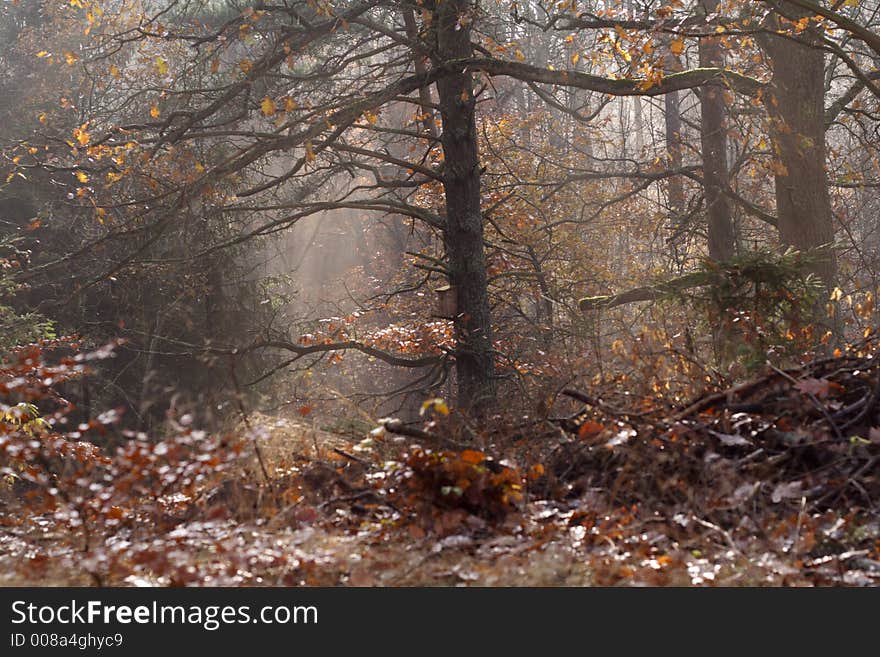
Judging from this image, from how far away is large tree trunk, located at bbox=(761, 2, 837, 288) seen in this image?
1115cm

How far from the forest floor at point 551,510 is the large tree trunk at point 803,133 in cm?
501

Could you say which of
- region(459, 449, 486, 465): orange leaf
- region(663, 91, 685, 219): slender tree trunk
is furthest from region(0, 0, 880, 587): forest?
region(663, 91, 685, 219): slender tree trunk

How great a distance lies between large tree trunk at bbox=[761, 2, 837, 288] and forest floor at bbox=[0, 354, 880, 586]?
5.01m

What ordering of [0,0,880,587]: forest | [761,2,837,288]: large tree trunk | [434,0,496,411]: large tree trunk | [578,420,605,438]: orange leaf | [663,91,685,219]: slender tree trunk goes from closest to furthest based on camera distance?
[0,0,880,587]: forest < [578,420,605,438]: orange leaf < [761,2,837,288]: large tree trunk < [434,0,496,411]: large tree trunk < [663,91,685,219]: slender tree trunk

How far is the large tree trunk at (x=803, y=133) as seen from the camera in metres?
11.1

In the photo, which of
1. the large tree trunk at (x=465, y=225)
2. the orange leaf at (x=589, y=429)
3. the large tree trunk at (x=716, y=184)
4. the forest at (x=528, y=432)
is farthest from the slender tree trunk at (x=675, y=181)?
Answer: the orange leaf at (x=589, y=429)

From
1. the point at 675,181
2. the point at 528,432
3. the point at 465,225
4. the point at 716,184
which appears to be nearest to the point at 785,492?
the point at 528,432

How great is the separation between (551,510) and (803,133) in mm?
7158

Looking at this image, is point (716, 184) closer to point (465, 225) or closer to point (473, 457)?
point (465, 225)

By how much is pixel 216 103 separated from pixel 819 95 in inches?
269

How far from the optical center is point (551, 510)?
226 inches

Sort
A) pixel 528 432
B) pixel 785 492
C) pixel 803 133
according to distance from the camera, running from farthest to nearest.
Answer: pixel 803 133 → pixel 528 432 → pixel 785 492

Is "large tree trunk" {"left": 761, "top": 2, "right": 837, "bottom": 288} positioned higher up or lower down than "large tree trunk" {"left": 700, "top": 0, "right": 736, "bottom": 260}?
lower down

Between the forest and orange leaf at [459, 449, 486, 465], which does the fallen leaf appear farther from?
orange leaf at [459, 449, 486, 465]
